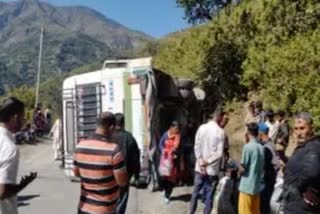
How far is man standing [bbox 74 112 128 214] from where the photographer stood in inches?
265

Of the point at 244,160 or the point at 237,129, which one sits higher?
the point at 244,160

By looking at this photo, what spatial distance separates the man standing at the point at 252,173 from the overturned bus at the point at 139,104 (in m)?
5.44

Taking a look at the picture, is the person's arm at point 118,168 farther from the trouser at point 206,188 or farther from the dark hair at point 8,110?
the trouser at point 206,188

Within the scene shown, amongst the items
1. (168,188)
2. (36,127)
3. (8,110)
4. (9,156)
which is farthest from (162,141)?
(36,127)

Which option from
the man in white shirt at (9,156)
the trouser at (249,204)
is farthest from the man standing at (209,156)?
the man in white shirt at (9,156)

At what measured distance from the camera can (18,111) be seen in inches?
232

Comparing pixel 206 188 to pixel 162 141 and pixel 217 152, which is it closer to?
pixel 217 152

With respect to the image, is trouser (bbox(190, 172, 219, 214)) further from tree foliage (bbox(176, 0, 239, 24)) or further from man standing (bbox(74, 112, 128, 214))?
tree foliage (bbox(176, 0, 239, 24))

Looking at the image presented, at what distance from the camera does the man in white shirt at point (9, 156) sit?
5637mm

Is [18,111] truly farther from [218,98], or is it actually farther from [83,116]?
[218,98]

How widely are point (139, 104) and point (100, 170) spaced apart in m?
9.64

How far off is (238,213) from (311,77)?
6778 millimetres

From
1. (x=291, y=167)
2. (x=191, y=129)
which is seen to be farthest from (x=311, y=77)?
(x=291, y=167)

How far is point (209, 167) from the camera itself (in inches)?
457
